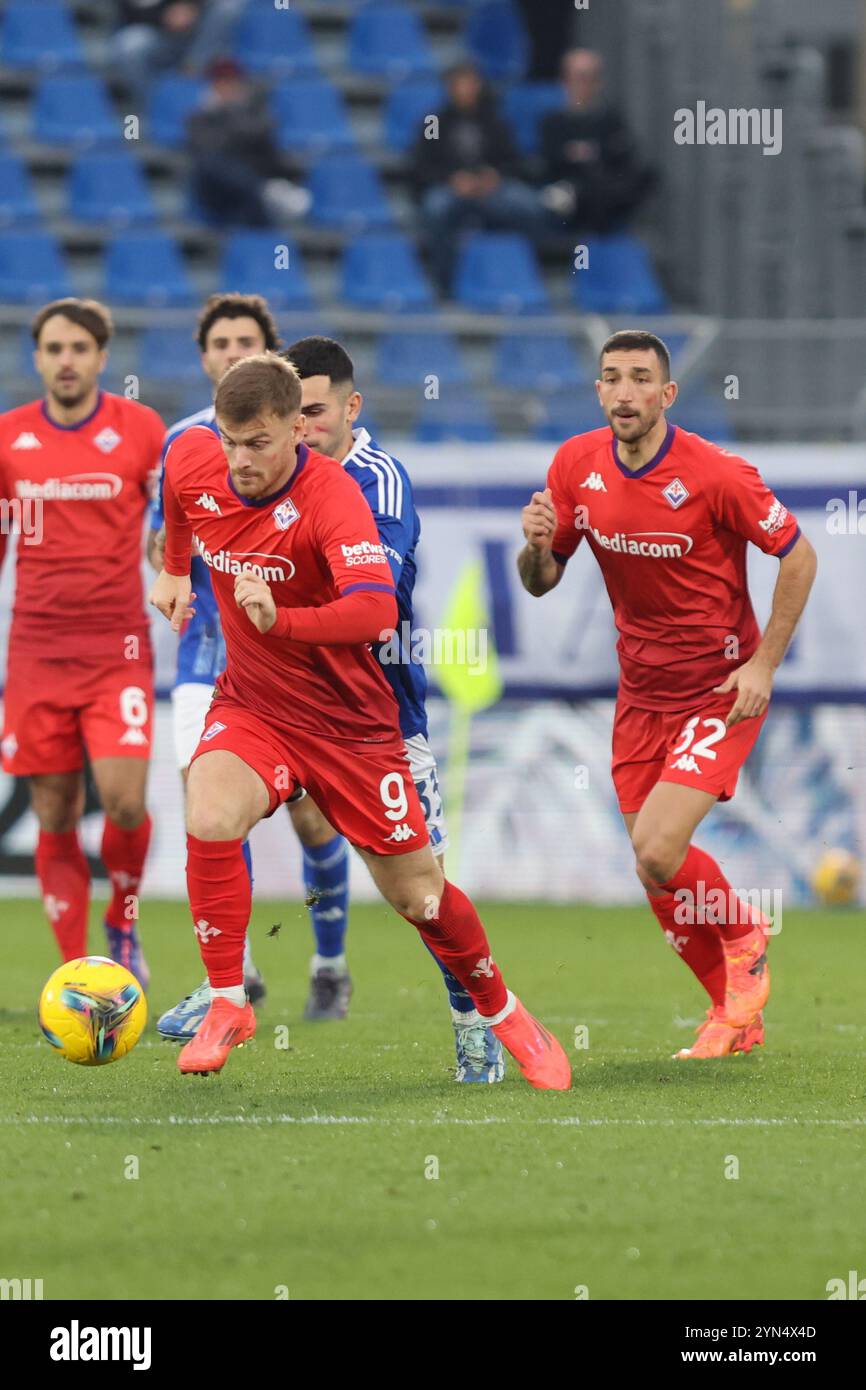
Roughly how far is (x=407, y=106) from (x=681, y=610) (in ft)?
40.7

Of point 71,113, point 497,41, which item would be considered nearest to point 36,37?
point 71,113

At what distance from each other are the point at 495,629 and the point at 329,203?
5.99m

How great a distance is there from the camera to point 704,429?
45.3 feet

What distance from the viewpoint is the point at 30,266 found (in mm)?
16969

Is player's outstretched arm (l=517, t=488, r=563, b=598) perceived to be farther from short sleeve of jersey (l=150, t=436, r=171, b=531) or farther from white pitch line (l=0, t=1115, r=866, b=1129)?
white pitch line (l=0, t=1115, r=866, b=1129)

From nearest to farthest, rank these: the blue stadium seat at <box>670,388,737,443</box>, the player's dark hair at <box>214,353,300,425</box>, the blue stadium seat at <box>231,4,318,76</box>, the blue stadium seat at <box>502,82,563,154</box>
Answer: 1. the player's dark hair at <box>214,353,300,425</box>
2. the blue stadium seat at <box>670,388,737,443</box>
3. the blue stadium seat at <box>231,4,318,76</box>
4. the blue stadium seat at <box>502,82,563,154</box>

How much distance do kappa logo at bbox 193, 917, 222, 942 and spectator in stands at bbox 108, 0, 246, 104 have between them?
44.8 feet

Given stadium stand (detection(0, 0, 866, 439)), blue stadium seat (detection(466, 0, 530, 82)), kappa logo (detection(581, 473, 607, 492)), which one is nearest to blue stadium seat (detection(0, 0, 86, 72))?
stadium stand (detection(0, 0, 866, 439))

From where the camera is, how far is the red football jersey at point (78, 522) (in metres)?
9.13

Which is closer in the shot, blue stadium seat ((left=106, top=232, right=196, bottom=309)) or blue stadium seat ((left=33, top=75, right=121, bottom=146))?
blue stadium seat ((left=106, top=232, right=196, bottom=309))

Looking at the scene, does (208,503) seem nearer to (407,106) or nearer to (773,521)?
(773,521)

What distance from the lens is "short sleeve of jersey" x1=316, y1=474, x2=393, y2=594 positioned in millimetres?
6367

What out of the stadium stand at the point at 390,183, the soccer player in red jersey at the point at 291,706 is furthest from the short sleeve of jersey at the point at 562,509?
the stadium stand at the point at 390,183

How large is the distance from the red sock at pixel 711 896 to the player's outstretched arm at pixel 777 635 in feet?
1.69
